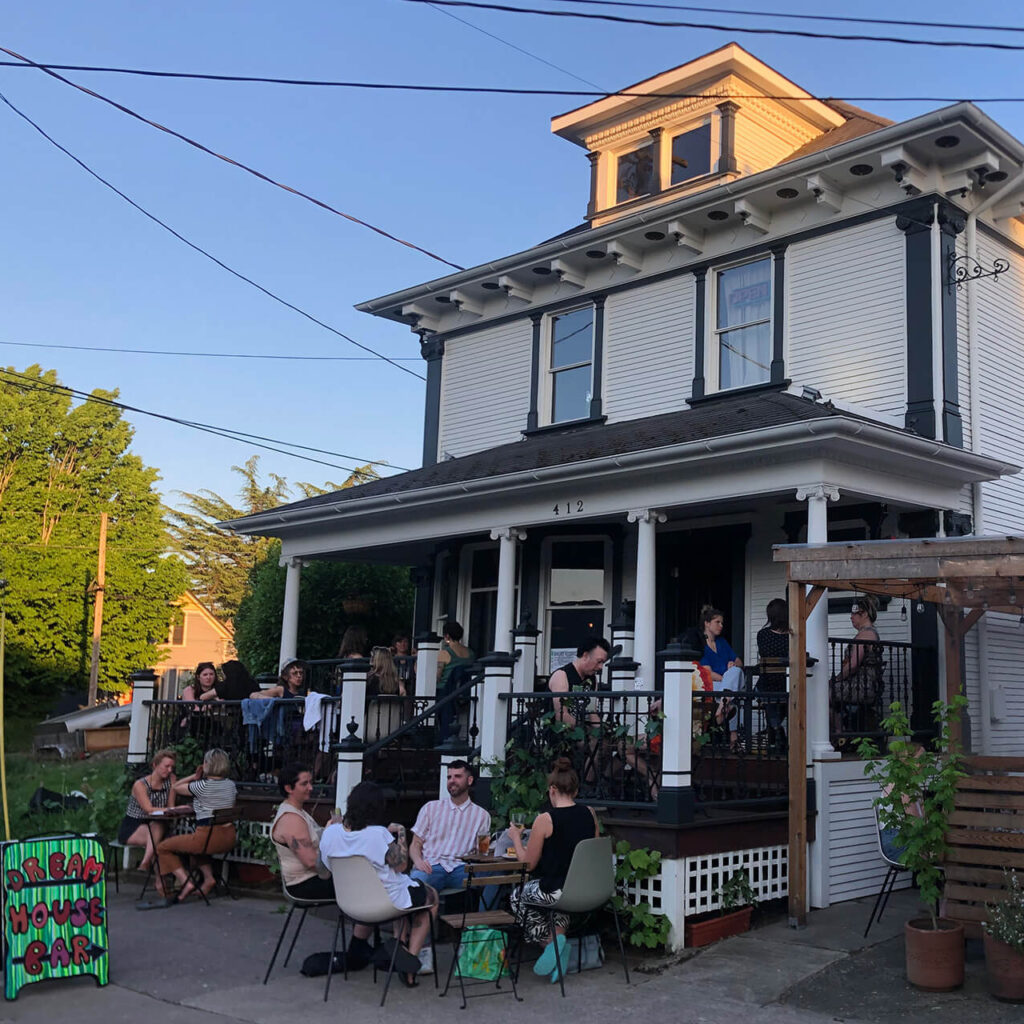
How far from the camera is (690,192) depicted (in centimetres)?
1565

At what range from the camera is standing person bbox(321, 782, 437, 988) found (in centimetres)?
704

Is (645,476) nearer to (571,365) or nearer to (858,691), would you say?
(858,691)

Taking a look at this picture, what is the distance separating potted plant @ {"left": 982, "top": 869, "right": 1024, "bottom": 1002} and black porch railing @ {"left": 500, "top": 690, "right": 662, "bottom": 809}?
2423 millimetres

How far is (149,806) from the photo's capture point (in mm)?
10094

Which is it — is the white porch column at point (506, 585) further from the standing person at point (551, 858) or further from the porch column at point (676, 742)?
the standing person at point (551, 858)

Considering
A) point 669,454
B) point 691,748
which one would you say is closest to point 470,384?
point 669,454

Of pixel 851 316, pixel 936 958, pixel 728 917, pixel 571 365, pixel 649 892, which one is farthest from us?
pixel 571 365

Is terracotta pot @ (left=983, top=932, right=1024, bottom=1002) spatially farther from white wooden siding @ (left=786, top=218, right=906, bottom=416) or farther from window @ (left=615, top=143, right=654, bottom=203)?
window @ (left=615, top=143, right=654, bottom=203)

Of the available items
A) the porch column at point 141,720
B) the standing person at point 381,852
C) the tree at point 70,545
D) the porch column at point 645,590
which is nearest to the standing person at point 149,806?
the porch column at point 141,720

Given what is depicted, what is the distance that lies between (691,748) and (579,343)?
8362mm

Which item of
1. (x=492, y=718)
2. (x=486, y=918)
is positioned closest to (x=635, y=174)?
(x=492, y=718)

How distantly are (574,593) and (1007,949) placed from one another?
875cm

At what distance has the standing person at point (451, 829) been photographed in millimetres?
7977

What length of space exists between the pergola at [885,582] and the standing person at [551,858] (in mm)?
2010
